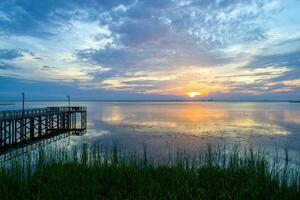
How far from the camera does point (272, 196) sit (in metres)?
7.35

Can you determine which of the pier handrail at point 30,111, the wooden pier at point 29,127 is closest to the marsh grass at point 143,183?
the wooden pier at point 29,127

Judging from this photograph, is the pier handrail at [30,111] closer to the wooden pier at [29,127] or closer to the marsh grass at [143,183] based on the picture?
the wooden pier at [29,127]

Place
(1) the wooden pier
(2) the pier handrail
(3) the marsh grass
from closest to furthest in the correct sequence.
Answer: (3) the marsh grass
(1) the wooden pier
(2) the pier handrail

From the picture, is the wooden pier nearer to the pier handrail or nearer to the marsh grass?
the pier handrail

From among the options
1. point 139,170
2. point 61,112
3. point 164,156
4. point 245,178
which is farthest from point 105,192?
point 61,112

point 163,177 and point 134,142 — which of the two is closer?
point 163,177

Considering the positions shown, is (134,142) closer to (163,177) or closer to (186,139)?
(186,139)

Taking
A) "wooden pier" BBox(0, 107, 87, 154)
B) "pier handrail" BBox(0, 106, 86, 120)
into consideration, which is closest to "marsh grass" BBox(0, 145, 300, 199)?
"wooden pier" BBox(0, 107, 87, 154)

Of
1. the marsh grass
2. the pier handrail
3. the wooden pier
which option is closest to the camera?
the marsh grass

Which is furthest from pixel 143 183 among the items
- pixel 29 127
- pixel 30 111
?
pixel 30 111

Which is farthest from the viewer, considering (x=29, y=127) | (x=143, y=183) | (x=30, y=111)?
(x=30, y=111)

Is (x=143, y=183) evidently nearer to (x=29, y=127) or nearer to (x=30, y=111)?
(x=29, y=127)

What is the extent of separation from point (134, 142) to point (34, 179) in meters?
17.9

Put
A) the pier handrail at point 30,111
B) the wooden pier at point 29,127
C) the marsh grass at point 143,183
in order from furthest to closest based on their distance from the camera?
the pier handrail at point 30,111 < the wooden pier at point 29,127 < the marsh grass at point 143,183
